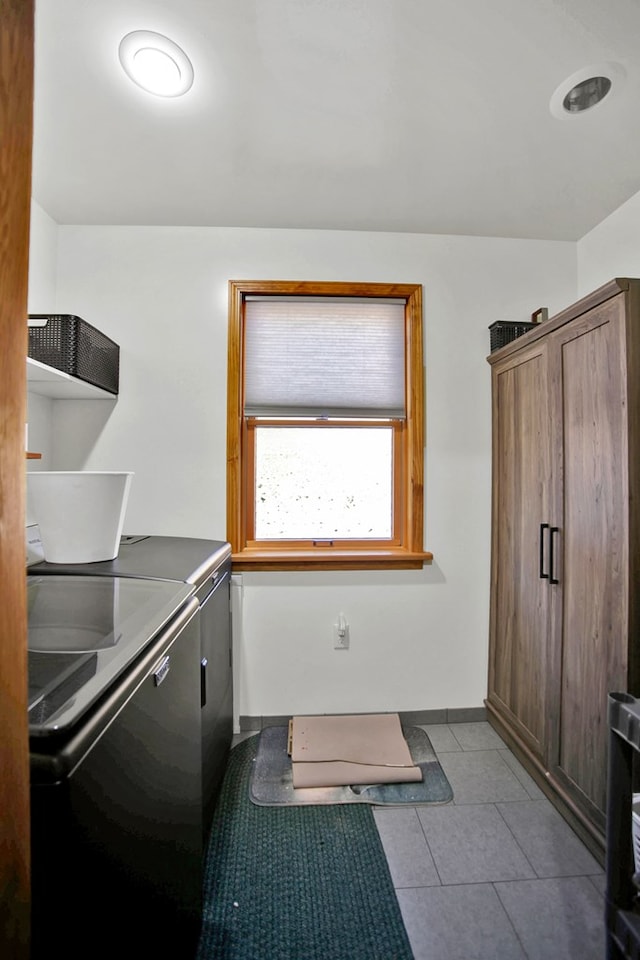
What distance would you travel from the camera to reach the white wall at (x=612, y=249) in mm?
1999

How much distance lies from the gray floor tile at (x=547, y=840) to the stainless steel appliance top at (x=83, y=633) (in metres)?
1.51

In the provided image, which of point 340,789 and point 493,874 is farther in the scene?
point 340,789

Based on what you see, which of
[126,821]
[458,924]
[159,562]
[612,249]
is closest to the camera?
[126,821]

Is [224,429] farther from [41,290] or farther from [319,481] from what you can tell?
[41,290]

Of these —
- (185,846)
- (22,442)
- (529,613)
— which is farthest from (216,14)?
(529,613)

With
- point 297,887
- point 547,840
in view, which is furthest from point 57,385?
point 547,840

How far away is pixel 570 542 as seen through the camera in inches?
66.7

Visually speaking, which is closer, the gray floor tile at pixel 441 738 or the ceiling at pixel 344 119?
the ceiling at pixel 344 119

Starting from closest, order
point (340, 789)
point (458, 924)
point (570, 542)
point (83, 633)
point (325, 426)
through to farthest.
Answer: point (83, 633)
point (458, 924)
point (570, 542)
point (340, 789)
point (325, 426)

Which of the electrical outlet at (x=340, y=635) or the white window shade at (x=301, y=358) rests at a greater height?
the white window shade at (x=301, y=358)

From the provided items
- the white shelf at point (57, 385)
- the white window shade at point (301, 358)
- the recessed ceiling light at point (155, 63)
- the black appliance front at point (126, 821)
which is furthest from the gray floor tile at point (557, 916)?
the recessed ceiling light at point (155, 63)

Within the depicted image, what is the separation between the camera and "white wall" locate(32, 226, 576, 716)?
2246mm

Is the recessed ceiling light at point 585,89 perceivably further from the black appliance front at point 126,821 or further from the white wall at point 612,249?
the black appliance front at point 126,821

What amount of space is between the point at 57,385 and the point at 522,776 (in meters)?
2.65
